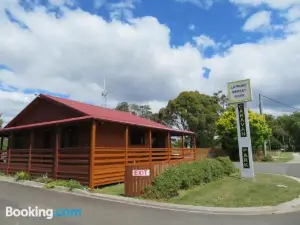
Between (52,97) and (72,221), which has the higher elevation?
(52,97)

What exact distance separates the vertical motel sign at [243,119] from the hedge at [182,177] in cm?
162

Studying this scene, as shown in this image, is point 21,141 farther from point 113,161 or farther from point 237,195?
point 237,195

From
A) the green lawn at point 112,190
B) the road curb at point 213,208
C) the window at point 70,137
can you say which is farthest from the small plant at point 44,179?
the road curb at point 213,208

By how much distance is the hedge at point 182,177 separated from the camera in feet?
41.4

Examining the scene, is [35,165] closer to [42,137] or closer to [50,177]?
[50,177]

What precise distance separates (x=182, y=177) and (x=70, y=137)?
30.4 feet

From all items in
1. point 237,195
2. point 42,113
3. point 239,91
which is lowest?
point 237,195

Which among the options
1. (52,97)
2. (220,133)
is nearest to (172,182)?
(52,97)

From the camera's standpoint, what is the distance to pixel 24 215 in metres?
9.20

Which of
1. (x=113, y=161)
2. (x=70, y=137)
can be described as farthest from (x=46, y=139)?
(x=113, y=161)

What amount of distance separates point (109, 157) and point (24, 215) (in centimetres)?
746

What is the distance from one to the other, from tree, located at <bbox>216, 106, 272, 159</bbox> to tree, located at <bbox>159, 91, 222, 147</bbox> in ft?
20.8

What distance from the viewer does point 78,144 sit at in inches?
776

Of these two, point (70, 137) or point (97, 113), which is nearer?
point (97, 113)
